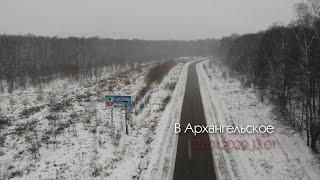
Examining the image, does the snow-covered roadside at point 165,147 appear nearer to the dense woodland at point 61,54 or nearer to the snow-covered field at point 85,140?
the snow-covered field at point 85,140

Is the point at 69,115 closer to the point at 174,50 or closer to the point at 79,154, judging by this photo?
the point at 79,154

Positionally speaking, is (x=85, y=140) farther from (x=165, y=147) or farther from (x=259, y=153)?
(x=259, y=153)

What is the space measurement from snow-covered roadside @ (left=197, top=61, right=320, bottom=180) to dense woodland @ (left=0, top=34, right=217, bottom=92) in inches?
994

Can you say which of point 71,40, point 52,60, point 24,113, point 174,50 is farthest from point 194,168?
point 174,50

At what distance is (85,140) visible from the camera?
42.8 feet

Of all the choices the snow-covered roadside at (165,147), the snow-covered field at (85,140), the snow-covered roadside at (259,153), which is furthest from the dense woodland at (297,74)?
the snow-covered field at (85,140)

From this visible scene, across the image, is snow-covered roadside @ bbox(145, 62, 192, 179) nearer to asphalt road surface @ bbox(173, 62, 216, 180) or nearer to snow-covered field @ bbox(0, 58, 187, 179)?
snow-covered field @ bbox(0, 58, 187, 179)

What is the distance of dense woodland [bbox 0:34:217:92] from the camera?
133ft

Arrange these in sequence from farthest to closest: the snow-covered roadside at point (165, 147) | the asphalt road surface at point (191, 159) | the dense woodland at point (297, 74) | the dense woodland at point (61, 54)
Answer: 1. the dense woodland at point (61, 54)
2. the dense woodland at point (297, 74)
3. the snow-covered roadside at point (165, 147)
4. the asphalt road surface at point (191, 159)

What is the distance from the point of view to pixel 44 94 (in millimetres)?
26406

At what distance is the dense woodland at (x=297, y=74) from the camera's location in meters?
12.2

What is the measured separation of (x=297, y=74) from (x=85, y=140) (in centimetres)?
1325

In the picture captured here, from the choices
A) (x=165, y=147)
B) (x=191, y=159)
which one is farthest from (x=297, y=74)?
(x=165, y=147)

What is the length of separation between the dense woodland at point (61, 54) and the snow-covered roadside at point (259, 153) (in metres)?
25.2
